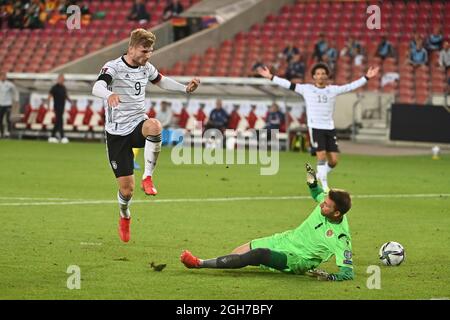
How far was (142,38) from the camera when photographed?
526 inches

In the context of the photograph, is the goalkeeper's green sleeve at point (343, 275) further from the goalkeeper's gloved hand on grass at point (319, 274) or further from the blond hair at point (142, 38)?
the blond hair at point (142, 38)

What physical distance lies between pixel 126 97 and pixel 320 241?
3789mm

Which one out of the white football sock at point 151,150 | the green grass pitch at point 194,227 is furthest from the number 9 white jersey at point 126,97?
the green grass pitch at point 194,227

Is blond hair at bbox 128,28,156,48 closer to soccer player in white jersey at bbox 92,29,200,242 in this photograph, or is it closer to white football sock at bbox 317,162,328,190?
soccer player in white jersey at bbox 92,29,200,242

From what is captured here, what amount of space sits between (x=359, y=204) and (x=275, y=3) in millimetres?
24570

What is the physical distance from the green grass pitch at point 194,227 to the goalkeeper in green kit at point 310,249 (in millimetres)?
144

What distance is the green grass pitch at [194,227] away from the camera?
11.0m

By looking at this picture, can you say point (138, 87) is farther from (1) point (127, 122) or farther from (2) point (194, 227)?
(2) point (194, 227)

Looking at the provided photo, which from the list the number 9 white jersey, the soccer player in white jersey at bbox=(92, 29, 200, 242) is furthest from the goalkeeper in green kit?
the number 9 white jersey

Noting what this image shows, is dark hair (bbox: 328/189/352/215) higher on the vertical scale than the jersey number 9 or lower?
lower

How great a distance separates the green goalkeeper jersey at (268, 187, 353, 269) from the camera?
1132 cm

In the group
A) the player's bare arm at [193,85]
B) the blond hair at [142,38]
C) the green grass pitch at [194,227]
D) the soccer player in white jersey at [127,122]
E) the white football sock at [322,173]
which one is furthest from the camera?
the white football sock at [322,173]

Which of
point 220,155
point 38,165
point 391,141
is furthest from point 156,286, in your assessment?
point 391,141
